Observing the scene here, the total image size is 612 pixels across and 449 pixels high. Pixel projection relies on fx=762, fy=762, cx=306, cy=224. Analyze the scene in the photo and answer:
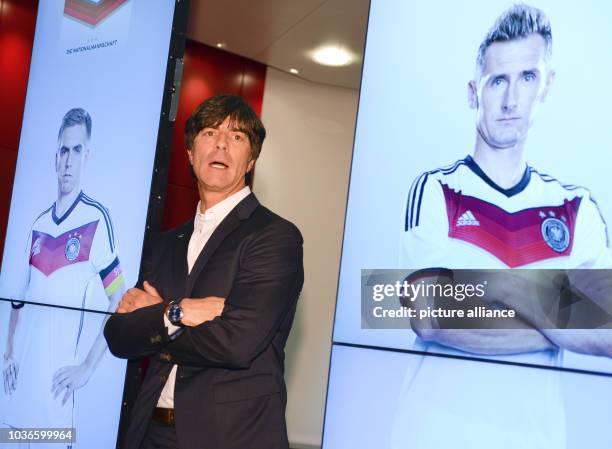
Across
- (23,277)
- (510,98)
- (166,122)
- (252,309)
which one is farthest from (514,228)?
(23,277)

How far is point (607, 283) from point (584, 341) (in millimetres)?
173

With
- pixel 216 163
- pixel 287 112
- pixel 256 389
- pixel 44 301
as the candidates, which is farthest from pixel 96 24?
pixel 287 112

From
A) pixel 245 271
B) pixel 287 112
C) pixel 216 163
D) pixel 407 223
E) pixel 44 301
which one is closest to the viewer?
pixel 245 271

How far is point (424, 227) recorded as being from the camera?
2.47 metres

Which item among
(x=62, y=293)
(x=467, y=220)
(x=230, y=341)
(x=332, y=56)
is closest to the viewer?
(x=230, y=341)

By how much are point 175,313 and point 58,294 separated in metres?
1.84

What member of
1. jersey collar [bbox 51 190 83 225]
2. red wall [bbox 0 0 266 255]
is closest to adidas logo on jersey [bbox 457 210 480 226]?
jersey collar [bbox 51 190 83 225]

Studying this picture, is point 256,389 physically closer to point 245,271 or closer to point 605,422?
point 245,271

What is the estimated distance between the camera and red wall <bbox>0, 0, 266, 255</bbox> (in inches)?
244

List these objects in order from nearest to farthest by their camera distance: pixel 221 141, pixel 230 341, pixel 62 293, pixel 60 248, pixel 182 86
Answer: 1. pixel 230 341
2. pixel 221 141
3. pixel 62 293
4. pixel 60 248
5. pixel 182 86

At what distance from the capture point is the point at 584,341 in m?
2.12

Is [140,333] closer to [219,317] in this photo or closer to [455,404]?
[219,317]

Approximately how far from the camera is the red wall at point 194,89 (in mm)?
7242

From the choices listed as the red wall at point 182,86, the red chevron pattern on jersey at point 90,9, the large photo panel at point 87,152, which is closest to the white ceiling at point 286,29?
the red wall at point 182,86
